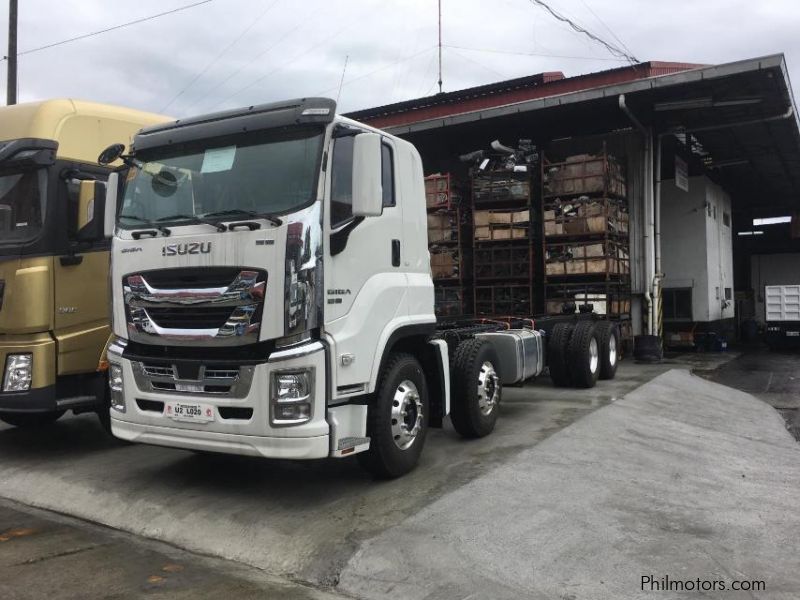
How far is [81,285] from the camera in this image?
6.75m

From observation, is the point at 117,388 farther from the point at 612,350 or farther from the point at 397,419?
the point at 612,350

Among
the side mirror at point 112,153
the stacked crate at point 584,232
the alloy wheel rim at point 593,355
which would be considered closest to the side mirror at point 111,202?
the side mirror at point 112,153

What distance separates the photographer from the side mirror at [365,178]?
4.79 meters

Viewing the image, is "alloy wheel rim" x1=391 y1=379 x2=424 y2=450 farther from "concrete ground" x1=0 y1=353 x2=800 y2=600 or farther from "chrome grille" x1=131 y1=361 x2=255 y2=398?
"chrome grille" x1=131 y1=361 x2=255 y2=398

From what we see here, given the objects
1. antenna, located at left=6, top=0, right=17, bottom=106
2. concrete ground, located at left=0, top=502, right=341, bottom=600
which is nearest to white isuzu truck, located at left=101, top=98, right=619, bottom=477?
concrete ground, located at left=0, top=502, right=341, bottom=600

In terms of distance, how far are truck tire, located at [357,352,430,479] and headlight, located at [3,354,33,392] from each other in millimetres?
3386

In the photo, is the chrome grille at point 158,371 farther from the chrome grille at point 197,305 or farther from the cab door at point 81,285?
the cab door at point 81,285

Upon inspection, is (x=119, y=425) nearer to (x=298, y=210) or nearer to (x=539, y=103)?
(x=298, y=210)

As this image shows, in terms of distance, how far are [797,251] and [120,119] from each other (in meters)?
28.5

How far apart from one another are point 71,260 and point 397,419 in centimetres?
376

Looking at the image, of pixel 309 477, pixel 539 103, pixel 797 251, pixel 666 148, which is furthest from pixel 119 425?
pixel 797 251

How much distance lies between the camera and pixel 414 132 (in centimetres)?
1659

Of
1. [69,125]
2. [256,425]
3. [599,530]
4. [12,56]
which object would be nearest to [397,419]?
[256,425]

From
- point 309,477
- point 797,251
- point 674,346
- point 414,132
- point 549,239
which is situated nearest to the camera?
point 309,477
